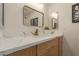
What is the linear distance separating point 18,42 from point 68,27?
44cm

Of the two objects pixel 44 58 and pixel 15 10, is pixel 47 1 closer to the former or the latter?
pixel 15 10

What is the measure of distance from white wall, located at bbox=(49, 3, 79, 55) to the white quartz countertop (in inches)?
2.8

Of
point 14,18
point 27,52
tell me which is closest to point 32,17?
point 14,18

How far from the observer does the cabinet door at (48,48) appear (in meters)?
0.94

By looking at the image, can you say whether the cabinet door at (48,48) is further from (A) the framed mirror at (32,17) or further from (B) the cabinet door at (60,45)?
(A) the framed mirror at (32,17)

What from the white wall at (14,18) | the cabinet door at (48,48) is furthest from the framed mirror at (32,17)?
the cabinet door at (48,48)

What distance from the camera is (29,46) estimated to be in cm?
83

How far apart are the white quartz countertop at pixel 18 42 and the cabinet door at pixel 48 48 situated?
0.04 meters

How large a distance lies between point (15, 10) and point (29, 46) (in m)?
0.33

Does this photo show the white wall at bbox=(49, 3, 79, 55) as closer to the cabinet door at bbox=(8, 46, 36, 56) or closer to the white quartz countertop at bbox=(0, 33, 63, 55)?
the white quartz countertop at bbox=(0, 33, 63, 55)

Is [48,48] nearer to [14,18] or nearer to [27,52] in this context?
[27,52]

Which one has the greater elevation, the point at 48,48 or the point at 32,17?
the point at 32,17

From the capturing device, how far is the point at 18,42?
2.81 ft

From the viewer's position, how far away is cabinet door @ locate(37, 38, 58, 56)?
936 millimetres
